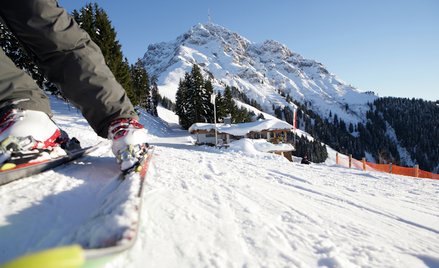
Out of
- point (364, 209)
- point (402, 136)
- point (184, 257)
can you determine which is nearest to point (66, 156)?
point (184, 257)

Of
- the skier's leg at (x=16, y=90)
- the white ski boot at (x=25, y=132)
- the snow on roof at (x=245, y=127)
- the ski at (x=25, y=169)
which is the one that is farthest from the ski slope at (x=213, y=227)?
the snow on roof at (x=245, y=127)

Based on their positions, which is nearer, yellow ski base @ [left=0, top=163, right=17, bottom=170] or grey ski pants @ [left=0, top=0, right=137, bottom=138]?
yellow ski base @ [left=0, top=163, right=17, bottom=170]

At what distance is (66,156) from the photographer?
1.82 m

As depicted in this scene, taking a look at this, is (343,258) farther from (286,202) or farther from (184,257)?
(286,202)

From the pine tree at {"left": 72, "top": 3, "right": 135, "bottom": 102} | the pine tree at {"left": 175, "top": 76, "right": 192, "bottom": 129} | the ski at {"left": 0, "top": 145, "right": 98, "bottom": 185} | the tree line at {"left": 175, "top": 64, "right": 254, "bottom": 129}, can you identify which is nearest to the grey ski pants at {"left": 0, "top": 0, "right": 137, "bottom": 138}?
the ski at {"left": 0, "top": 145, "right": 98, "bottom": 185}

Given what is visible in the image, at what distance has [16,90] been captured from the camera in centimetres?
151

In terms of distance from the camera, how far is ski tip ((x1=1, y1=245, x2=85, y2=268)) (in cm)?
39

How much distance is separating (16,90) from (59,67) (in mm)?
247

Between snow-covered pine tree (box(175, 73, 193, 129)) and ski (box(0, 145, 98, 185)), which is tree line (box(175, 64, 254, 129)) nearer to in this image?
snow-covered pine tree (box(175, 73, 193, 129))

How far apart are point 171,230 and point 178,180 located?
0.87 m

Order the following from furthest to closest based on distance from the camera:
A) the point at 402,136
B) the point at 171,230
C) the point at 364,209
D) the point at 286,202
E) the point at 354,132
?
the point at 354,132, the point at 402,136, the point at 364,209, the point at 286,202, the point at 171,230

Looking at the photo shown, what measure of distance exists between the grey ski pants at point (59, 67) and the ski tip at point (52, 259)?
53.4 inches

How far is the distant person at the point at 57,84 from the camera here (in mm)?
1422

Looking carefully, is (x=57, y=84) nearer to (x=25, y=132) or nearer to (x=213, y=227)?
(x=25, y=132)
